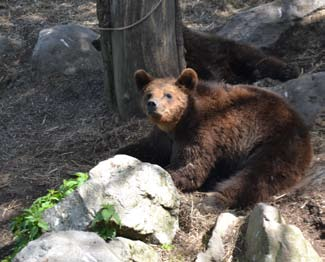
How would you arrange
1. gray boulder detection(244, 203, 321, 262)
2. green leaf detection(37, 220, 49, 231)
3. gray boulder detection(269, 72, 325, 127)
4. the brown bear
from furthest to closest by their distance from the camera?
gray boulder detection(269, 72, 325, 127) < the brown bear < green leaf detection(37, 220, 49, 231) < gray boulder detection(244, 203, 321, 262)

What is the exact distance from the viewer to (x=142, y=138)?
7.99 m

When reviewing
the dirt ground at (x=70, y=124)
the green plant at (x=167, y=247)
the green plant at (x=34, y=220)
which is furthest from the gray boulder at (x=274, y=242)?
the green plant at (x=34, y=220)

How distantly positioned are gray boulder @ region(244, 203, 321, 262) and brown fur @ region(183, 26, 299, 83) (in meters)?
4.68

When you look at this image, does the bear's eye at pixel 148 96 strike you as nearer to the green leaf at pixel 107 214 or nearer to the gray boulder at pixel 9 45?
the green leaf at pixel 107 214

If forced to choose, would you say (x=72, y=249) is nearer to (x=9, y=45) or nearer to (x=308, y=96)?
(x=308, y=96)

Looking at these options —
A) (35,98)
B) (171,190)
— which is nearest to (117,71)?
(35,98)

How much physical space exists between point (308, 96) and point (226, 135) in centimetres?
152

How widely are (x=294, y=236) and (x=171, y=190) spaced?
4.10ft

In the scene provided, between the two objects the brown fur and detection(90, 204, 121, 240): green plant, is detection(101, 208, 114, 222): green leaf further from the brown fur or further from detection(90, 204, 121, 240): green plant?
the brown fur

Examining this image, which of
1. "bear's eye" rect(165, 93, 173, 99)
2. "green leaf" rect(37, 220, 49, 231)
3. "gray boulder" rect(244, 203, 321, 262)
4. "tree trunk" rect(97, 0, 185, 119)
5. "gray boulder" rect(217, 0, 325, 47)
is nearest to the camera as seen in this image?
"gray boulder" rect(244, 203, 321, 262)

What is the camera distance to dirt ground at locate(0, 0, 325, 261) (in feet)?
20.1

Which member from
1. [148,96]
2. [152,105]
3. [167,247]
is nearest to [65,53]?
[148,96]

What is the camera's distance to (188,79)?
7094mm

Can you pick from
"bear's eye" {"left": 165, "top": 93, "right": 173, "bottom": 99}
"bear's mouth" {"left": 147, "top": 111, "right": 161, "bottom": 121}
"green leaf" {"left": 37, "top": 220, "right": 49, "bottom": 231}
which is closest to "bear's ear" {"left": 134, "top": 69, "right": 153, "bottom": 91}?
"bear's eye" {"left": 165, "top": 93, "right": 173, "bottom": 99}
